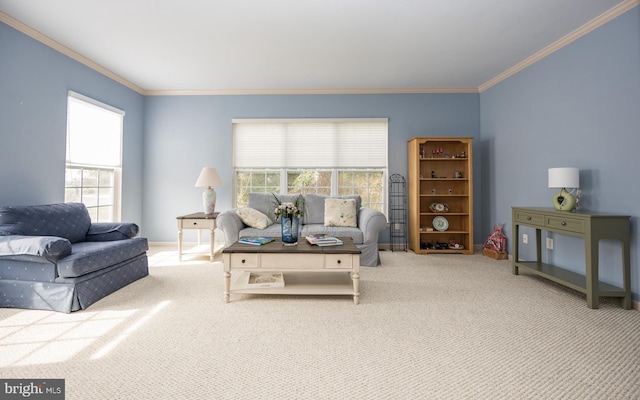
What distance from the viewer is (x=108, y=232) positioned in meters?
3.11

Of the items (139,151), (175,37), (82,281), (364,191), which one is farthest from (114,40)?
(364,191)

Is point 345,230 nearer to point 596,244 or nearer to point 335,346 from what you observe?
point 335,346

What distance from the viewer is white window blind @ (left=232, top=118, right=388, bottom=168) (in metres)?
4.87

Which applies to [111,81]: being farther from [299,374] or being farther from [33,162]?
[299,374]

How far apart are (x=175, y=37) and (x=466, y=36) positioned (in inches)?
127

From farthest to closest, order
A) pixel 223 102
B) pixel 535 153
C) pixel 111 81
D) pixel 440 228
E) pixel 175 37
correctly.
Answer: pixel 223 102 < pixel 440 228 < pixel 111 81 < pixel 535 153 < pixel 175 37

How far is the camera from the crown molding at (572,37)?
2.59 metres

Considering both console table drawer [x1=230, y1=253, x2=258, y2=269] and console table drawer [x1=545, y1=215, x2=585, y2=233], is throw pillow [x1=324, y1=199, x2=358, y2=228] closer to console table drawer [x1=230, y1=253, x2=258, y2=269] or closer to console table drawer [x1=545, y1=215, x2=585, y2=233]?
console table drawer [x1=230, y1=253, x2=258, y2=269]

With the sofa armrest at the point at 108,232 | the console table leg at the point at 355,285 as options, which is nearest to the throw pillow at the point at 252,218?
the sofa armrest at the point at 108,232

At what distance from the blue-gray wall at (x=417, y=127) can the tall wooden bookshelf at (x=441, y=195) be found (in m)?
0.31

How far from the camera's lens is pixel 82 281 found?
7.75 ft

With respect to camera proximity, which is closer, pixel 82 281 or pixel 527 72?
pixel 82 281

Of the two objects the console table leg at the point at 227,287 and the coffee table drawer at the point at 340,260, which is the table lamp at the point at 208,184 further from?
the coffee table drawer at the point at 340,260

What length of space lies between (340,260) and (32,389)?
6.50ft
